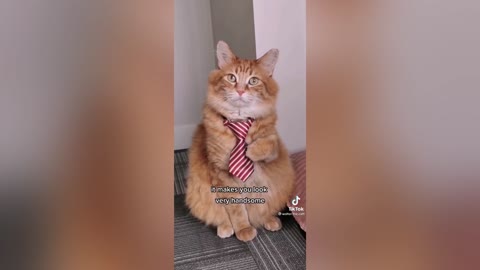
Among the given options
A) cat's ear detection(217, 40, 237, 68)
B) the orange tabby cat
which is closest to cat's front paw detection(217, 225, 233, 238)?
the orange tabby cat

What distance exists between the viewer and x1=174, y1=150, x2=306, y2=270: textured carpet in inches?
23.5

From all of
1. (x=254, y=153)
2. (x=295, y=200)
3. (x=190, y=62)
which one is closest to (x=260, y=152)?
(x=254, y=153)

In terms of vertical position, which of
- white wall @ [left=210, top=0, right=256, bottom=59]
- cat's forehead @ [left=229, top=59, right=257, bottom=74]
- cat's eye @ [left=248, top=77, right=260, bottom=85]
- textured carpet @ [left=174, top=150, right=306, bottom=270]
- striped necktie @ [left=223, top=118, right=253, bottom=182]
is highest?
white wall @ [left=210, top=0, right=256, bottom=59]

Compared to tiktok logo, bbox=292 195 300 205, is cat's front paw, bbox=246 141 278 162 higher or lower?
higher

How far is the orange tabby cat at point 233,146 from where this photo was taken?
62cm

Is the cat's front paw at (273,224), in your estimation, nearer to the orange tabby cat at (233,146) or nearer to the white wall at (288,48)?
the orange tabby cat at (233,146)

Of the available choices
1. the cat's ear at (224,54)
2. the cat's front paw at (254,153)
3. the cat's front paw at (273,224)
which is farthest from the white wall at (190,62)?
the cat's front paw at (273,224)

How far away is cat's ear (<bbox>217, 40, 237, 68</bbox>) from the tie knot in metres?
0.11
